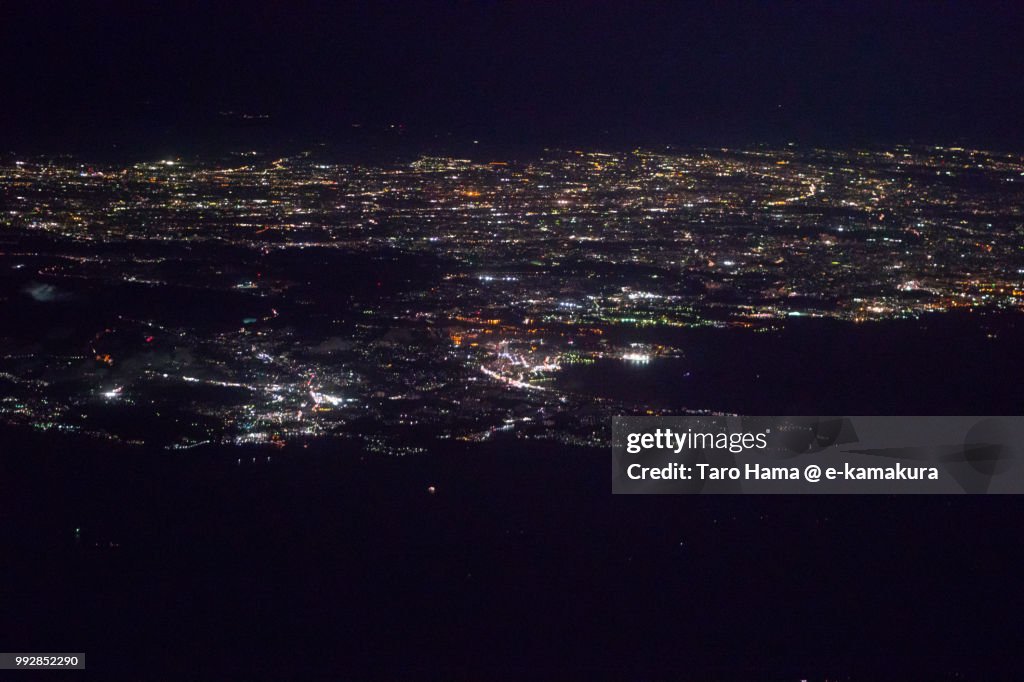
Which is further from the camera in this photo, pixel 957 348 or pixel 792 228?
pixel 792 228

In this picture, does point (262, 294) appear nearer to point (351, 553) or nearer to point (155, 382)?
point (155, 382)

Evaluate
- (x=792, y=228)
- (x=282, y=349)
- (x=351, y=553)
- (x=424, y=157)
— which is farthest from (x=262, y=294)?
(x=424, y=157)
